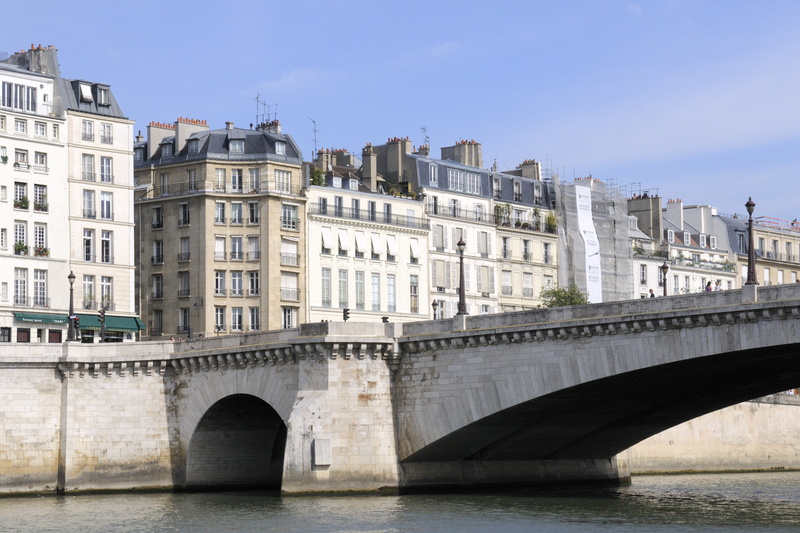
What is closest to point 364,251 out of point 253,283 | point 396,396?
point 253,283

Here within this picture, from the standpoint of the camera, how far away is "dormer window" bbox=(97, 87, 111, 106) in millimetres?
76125

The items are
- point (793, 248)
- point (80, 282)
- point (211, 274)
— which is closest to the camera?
point (80, 282)

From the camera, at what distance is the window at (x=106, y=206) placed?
74875 mm

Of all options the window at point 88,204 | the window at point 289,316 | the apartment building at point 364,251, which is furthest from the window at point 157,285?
the window at point 88,204

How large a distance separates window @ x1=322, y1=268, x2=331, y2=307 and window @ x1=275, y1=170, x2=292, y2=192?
182 inches

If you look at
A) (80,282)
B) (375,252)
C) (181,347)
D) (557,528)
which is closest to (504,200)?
(375,252)

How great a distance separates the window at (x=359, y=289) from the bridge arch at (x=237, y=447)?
21.4 metres

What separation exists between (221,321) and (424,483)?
1097 inches

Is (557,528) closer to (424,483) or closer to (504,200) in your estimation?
(424,483)

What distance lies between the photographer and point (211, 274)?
8156cm

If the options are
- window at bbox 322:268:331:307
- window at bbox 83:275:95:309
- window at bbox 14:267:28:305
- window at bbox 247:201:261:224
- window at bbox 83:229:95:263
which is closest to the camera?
window at bbox 14:267:28:305

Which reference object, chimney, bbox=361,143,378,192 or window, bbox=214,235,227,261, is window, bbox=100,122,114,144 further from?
chimney, bbox=361,143,378,192

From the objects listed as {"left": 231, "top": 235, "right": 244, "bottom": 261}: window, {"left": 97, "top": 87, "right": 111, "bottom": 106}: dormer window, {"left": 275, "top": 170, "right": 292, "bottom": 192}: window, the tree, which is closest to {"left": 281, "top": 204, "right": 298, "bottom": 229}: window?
{"left": 275, "top": 170, "right": 292, "bottom": 192}: window

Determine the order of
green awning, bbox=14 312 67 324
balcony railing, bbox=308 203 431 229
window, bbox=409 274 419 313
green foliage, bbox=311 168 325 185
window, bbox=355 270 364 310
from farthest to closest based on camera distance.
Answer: window, bbox=409 274 419 313 < green foliage, bbox=311 168 325 185 < window, bbox=355 270 364 310 < balcony railing, bbox=308 203 431 229 < green awning, bbox=14 312 67 324
